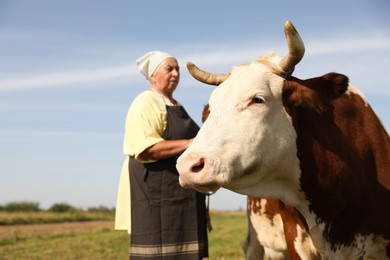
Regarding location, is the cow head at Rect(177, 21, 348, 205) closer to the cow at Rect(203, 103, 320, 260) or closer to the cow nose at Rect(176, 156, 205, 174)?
the cow nose at Rect(176, 156, 205, 174)

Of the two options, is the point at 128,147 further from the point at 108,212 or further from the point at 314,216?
the point at 108,212

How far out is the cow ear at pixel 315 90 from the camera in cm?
421

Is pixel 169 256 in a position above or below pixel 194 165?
below

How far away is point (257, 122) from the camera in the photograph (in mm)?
4023

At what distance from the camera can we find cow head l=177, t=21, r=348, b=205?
12.3 ft

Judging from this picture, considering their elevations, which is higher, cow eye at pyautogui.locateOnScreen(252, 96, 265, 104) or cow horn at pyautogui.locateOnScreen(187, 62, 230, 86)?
cow horn at pyautogui.locateOnScreen(187, 62, 230, 86)

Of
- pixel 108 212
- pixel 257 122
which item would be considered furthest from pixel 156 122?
pixel 108 212

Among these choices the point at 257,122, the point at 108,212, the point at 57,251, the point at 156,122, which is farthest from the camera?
the point at 108,212

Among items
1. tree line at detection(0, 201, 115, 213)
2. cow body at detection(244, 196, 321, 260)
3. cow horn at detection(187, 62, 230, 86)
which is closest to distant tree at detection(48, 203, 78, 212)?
tree line at detection(0, 201, 115, 213)

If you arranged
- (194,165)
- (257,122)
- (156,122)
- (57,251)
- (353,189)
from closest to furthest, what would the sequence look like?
(194,165) → (257,122) → (353,189) → (156,122) → (57,251)

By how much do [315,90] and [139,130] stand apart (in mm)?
1625

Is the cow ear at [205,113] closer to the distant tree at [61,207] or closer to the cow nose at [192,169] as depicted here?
the cow nose at [192,169]

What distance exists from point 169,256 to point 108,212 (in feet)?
130

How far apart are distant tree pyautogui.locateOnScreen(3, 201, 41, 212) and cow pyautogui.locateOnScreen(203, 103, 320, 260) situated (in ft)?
117
